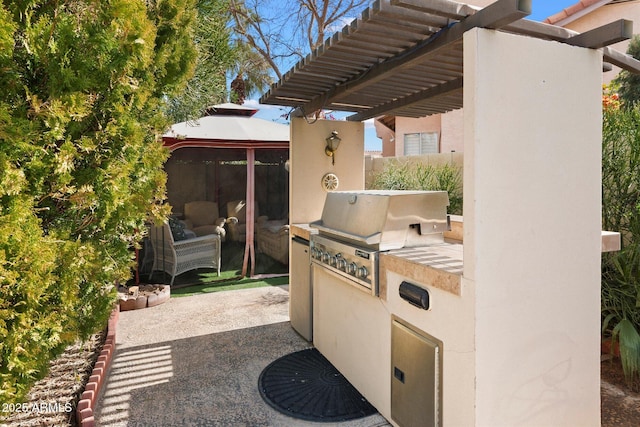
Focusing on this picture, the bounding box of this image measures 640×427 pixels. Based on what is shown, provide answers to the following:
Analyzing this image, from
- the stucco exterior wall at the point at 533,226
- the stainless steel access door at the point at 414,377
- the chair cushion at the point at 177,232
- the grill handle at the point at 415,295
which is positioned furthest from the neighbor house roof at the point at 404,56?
the chair cushion at the point at 177,232

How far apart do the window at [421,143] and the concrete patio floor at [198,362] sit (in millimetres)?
9914

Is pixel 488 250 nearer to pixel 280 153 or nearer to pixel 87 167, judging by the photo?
pixel 87 167

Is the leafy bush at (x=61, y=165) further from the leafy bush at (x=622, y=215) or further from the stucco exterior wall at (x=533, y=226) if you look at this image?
the leafy bush at (x=622, y=215)

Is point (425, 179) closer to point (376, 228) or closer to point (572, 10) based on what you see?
point (376, 228)

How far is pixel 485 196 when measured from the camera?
2.37 m

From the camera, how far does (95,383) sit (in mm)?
3389

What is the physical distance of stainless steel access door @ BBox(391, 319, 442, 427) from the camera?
2.65 m

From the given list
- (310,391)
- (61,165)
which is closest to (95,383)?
(310,391)

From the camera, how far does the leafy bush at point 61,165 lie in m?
2.23

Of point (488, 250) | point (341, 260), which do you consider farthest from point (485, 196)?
point (341, 260)

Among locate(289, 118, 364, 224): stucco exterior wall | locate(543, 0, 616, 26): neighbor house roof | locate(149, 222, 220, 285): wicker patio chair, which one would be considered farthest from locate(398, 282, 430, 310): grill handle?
locate(543, 0, 616, 26): neighbor house roof

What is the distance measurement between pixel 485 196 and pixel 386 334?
1421mm

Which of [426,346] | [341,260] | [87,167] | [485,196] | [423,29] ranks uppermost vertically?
[423,29]

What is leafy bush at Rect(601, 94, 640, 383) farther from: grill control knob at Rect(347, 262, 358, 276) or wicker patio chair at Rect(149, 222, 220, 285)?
wicker patio chair at Rect(149, 222, 220, 285)
